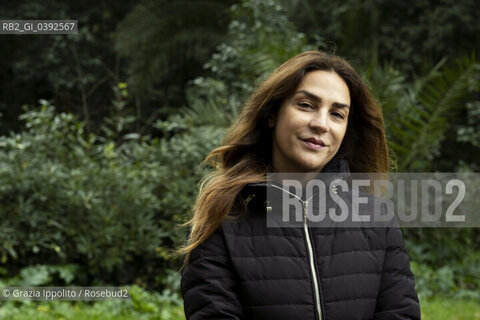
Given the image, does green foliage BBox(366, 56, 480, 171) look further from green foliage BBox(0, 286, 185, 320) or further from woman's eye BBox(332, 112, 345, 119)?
woman's eye BBox(332, 112, 345, 119)

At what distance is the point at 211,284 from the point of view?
1.68 meters

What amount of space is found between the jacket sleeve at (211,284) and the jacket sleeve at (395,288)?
0.45 m

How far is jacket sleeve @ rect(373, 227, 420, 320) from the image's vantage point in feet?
5.86

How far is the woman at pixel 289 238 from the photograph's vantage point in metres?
1.68

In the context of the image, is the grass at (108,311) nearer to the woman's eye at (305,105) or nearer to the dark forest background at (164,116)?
the dark forest background at (164,116)

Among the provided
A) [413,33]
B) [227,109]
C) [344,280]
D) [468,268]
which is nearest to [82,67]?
[227,109]

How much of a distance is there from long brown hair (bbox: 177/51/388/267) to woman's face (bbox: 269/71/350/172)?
0.12 ft

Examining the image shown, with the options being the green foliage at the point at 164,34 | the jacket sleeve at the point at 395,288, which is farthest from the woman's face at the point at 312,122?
the green foliage at the point at 164,34

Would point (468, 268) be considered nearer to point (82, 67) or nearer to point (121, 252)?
point (121, 252)

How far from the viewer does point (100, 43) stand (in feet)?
37.9

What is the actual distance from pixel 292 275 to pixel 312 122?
0.46 m

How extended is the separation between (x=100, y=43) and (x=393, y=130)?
6.89 metres

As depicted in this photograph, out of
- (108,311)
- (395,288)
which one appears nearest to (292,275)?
(395,288)

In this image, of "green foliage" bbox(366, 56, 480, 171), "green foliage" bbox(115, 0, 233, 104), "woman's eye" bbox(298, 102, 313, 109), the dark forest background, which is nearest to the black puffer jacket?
"woman's eye" bbox(298, 102, 313, 109)
